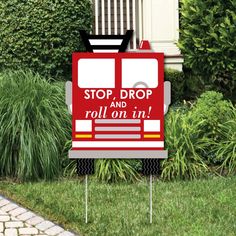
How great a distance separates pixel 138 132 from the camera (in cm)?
516

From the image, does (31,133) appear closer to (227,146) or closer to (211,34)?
(227,146)

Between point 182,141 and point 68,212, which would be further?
point 182,141

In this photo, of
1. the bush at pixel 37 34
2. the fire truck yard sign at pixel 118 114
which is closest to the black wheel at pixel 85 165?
the fire truck yard sign at pixel 118 114

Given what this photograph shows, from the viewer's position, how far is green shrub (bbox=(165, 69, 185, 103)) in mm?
10727

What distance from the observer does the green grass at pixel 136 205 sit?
5.26 meters

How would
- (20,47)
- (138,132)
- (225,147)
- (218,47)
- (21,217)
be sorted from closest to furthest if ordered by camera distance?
(138,132) → (21,217) → (225,147) → (218,47) → (20,47)

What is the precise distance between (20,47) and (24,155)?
3804 millimetres

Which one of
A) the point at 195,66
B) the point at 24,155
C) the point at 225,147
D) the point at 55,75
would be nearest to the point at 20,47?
the point at 55,75

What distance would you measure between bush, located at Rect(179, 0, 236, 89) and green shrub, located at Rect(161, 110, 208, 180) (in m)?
1.65

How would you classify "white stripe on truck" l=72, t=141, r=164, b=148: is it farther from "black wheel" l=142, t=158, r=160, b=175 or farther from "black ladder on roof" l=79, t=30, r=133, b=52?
"black ladder on roof" l=79, t=30, r=133, b=52

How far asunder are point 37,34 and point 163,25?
264cm

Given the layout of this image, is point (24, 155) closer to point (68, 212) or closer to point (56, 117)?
point (56, 117)

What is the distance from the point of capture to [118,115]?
5.16m

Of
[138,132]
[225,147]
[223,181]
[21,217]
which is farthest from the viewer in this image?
[225,147]
